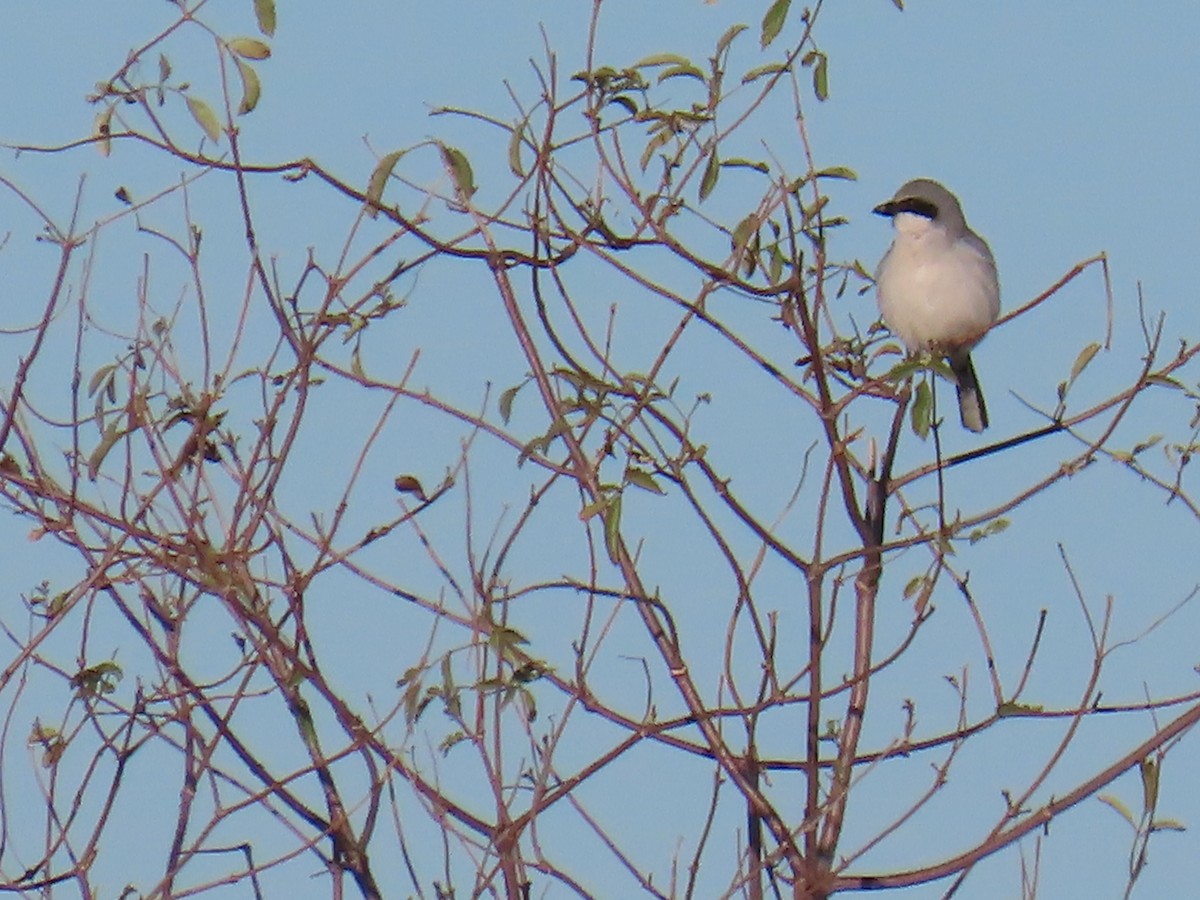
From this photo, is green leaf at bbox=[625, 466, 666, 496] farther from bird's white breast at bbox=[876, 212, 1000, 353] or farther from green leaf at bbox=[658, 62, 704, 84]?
bird's white breast at bbox=[876, 212, 1000, 353]

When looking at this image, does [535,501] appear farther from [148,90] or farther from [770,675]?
[148,90]

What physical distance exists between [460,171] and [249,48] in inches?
16.5

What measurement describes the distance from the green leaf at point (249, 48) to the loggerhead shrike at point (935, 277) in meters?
3.61

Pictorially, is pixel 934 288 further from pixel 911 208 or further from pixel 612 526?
pixel 612 526

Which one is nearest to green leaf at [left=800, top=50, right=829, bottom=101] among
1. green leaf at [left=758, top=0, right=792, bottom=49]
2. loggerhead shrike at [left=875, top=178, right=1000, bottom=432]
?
green leaf at [left=758, top=0, right=792, bottom=49]

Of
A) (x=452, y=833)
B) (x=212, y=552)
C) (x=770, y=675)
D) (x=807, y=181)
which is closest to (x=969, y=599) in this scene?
(x=770, y=675)

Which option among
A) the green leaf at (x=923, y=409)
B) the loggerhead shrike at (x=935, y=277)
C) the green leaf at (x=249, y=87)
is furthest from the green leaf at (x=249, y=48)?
the loggerhead shrike at (x=935, y=277)

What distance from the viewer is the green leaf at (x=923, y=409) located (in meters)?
3.17

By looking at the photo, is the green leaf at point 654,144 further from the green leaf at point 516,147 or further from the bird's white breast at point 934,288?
the bird's white breast at point 934,288

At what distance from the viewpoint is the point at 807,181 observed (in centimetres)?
350

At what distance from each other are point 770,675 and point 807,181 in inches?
36.5

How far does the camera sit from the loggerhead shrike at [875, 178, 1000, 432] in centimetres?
668

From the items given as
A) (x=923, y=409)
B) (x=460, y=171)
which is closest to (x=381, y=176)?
(x=460, y=171)

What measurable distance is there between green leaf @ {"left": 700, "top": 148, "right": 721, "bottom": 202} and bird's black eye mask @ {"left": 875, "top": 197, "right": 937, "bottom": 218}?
3.55 m
